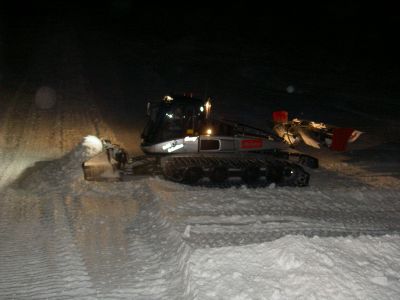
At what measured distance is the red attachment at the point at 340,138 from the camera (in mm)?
13492

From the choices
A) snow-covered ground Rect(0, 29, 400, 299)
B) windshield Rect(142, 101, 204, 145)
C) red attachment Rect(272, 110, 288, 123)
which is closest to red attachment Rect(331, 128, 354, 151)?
snow-covered ground Rect(0, 29, 400, 299)

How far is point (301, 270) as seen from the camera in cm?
595

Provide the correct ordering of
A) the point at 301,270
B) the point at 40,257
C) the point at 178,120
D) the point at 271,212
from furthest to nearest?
the point at 178,120 < the point at 271,212 < the point at 40,257 < the point at 301,270

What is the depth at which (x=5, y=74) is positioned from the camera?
23.1m

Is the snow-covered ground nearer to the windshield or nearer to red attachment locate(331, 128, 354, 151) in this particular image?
red attachment locate(331, 128, 354, 151)

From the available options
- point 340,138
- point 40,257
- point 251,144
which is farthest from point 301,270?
point 340,138

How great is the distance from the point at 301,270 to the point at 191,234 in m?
2.41

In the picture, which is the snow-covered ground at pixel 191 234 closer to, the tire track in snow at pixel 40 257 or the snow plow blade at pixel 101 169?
the tire track in snow at pixel 40 257

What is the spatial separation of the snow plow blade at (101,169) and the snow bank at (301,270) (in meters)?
4.66

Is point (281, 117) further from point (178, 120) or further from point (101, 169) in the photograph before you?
point (101, 169)

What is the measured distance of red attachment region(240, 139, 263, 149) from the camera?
11.5 meters

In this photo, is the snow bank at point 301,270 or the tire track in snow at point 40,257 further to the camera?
the tire track in snow at point 40,257

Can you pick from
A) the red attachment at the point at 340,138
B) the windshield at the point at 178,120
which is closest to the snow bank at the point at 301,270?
the windshield at the point at 178,120

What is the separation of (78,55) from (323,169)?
17476 millimetres
